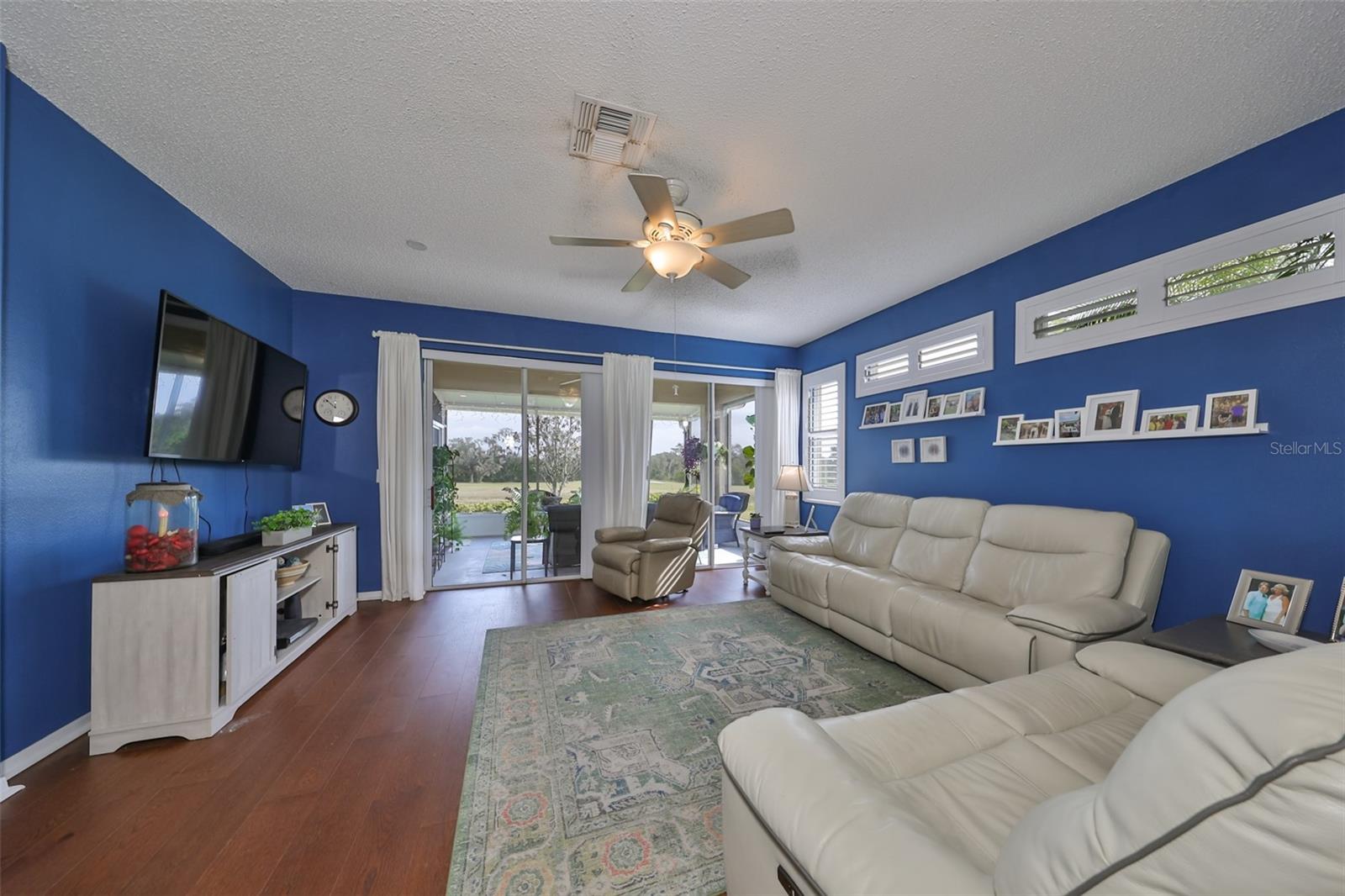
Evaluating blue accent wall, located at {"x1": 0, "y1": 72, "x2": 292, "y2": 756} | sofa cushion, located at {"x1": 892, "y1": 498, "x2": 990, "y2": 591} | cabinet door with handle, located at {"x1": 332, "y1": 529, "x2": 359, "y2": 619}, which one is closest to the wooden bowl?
cabinet door with handle, located at {"x1": 332, "y1": 529, "x2": 359, "y2": 619}

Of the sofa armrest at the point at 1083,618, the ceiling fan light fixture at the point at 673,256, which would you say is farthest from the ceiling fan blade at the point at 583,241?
the sofa armrest at the point at 1083,618

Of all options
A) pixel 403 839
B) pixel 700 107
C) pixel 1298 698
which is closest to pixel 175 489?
pixel 403 839

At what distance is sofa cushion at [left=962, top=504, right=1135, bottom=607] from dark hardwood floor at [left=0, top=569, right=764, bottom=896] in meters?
2.87

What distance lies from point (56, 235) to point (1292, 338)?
17.7 ft

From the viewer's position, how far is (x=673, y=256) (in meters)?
2.40

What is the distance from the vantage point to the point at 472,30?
1.57m

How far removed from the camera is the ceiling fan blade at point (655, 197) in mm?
1903

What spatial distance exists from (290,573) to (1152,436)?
5026mm

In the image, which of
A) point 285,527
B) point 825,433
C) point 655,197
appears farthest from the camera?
point 825,433

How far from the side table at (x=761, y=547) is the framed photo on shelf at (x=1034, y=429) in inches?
70.3

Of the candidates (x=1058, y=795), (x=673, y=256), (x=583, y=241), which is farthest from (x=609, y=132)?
(x=1058, y=795)

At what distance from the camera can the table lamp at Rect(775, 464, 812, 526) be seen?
457 centimetres

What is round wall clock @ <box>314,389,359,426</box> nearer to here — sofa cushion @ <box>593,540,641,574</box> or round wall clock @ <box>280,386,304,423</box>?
round wall clock @ <box>280,386,304,423</box>

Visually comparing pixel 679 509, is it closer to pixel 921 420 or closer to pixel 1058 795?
pixel 921 420
